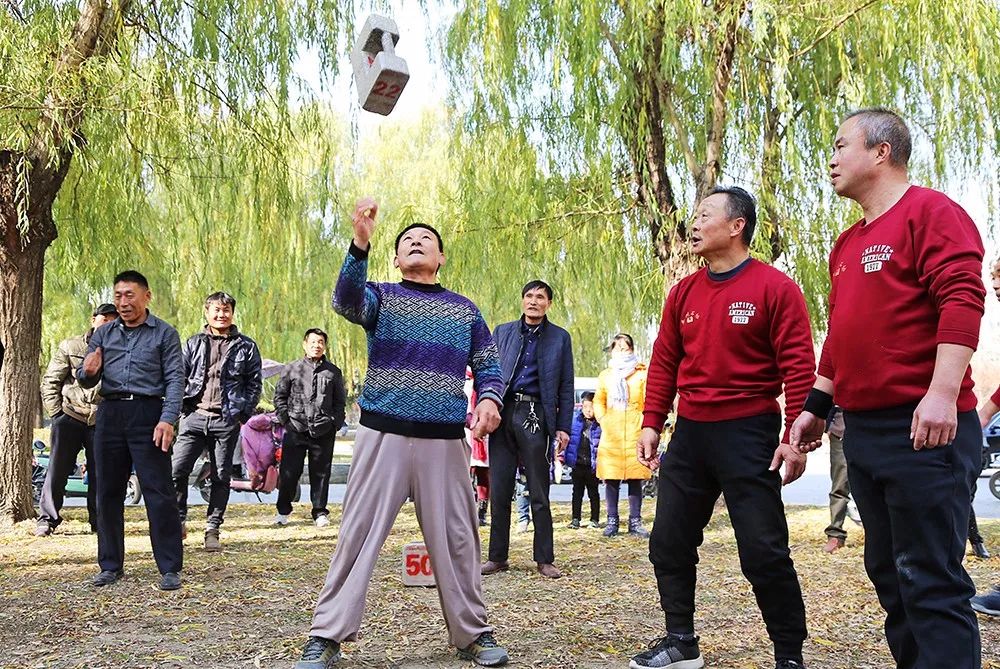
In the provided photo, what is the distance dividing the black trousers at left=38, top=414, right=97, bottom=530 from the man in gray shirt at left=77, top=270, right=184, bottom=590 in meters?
2.56

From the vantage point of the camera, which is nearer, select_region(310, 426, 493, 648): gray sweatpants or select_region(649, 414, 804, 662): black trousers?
select_region(649, 414, 804, 662): black trousers

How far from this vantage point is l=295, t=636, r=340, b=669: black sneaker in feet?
12.8

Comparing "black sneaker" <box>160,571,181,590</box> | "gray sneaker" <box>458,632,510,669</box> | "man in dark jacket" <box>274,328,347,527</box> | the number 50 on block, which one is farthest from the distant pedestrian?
"gray sneaker" <box>458,632,510,669</box>

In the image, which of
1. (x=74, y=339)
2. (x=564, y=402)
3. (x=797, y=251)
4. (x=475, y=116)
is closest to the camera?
(x=564, y=402)

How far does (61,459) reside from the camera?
8.70m

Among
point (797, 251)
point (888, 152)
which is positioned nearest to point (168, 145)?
point (797, 251)

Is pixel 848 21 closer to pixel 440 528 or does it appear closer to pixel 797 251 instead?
pixel 797 251

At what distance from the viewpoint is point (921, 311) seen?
9.98 ft

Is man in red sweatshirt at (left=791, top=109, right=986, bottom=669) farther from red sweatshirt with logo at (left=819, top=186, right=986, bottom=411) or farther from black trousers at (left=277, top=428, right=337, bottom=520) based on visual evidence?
black trousers at (left=277, top=428, right=337, bottom=520)

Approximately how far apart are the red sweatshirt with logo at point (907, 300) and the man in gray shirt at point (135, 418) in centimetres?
394

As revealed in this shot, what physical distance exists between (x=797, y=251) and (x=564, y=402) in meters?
4.67

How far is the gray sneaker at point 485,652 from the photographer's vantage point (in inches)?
162

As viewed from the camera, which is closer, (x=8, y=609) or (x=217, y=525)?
(x=8, y=609)

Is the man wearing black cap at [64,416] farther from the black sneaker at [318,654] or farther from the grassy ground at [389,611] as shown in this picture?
the black sneaker at [318,654]
